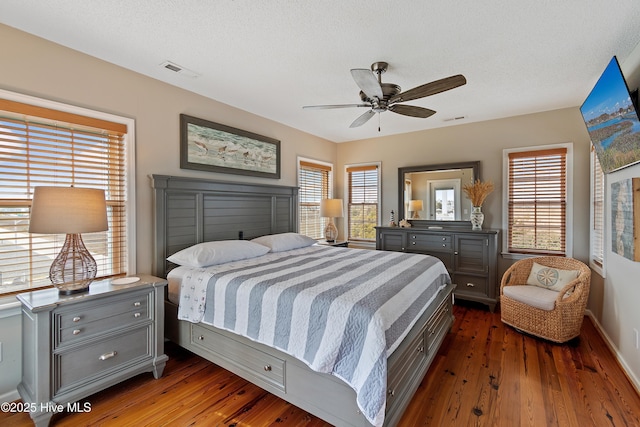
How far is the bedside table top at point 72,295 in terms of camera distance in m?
1.84

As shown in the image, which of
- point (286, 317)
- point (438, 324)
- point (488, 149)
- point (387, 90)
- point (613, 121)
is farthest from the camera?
point (488, 149)

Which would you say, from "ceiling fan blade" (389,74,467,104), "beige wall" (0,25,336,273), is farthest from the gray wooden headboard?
"ceiling fan blade" (389,74,467,104)

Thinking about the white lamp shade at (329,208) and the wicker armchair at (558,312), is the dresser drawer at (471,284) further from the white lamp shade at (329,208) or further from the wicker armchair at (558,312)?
the white lamp shade at (329,208)

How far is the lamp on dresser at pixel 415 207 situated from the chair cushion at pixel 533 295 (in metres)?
1.77

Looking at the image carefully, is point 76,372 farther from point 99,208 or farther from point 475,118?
point 475,118

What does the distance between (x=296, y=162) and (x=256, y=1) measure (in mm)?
2959

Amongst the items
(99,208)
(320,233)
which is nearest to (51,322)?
(99,208)

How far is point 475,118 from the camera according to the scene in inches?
165

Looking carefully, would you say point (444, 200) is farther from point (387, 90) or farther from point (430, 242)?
point (387, 90)

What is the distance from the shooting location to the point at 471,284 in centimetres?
398

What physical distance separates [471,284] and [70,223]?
14.3 feet

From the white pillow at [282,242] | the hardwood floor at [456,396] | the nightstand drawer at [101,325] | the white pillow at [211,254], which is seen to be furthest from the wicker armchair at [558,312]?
the nightstand drawer at [101,325]

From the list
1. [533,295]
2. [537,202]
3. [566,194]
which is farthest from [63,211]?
[566,194]

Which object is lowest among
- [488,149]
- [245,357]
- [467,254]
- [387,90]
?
[245,357]
